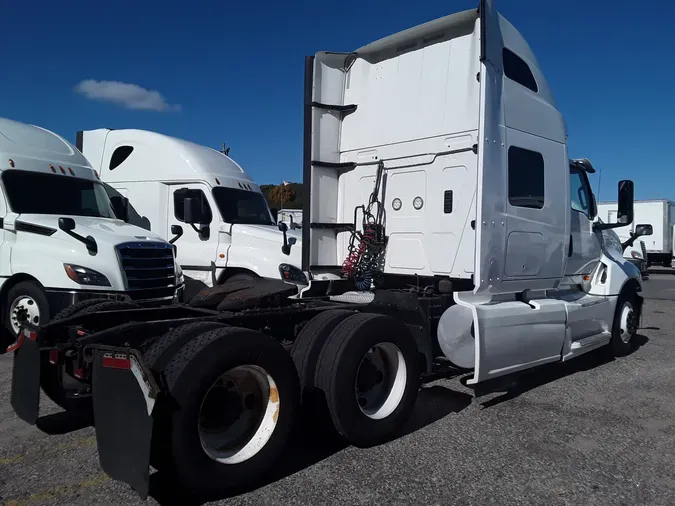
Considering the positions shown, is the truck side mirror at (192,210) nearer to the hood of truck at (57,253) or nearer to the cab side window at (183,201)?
the cab side window at (183,201)

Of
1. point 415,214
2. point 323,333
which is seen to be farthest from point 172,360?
point 415,214

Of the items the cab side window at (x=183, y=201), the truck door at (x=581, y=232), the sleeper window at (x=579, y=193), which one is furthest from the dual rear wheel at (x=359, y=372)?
the cab side window at (x=183, y=201)

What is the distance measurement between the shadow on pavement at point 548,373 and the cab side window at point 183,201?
19.0 ft

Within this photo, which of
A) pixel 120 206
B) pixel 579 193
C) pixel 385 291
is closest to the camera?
pixel 385 291

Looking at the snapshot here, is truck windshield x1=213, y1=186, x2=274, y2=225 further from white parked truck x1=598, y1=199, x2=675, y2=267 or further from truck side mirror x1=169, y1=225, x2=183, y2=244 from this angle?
white parked truck x1=598, y1=199, x2=675, y2=267

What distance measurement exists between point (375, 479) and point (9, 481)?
98.9 inches

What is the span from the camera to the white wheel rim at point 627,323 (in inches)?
332

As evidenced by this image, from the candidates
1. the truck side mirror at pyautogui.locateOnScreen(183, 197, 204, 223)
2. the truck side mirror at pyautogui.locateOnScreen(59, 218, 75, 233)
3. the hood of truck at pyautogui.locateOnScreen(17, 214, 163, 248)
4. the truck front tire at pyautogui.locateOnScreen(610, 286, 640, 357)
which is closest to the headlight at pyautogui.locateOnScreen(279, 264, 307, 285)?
the truck side mirror at pyautogui.locateOnScreen(183, 197, 204, 223)

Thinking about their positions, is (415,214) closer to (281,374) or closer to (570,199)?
(570,199)

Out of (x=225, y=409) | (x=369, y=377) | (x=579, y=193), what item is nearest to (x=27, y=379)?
(x=225, y=409)

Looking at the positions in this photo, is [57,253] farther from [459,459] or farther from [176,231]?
[459,459]

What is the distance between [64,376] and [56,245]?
3.74m

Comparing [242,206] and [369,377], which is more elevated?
[242,206]

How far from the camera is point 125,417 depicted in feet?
11.1
